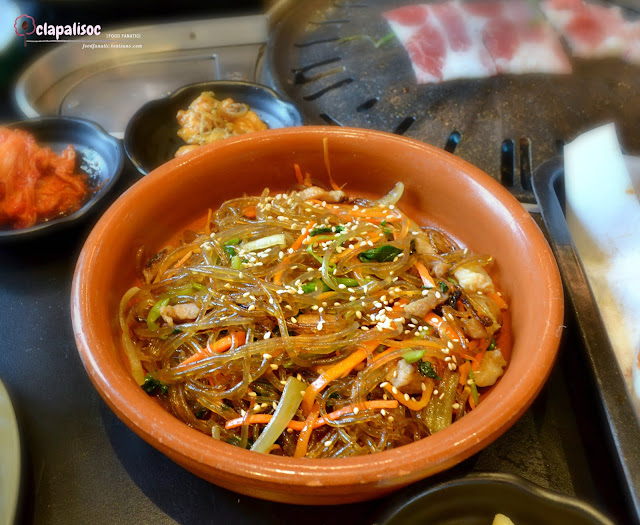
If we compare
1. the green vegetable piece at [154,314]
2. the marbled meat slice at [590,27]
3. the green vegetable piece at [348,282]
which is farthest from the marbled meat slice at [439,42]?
the green vegetable piece at [154,314]

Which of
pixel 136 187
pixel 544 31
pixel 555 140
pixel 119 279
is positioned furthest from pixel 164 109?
pixel 544 31

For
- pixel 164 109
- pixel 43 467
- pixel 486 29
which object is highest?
pixel 486 29

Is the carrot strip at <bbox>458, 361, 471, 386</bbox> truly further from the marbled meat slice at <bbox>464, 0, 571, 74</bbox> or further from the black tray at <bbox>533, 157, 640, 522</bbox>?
the marbled meat slice at <bbox>464, 0, 571, 74</bbox>

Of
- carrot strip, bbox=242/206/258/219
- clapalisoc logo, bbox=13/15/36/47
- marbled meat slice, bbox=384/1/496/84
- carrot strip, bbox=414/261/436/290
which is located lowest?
carrot strip, bbox=414/261/436/290

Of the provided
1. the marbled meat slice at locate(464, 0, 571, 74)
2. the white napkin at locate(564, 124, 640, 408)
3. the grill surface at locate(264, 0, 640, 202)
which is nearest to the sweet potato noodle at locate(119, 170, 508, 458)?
the white napkin at locate(564, 124, 640, 408)

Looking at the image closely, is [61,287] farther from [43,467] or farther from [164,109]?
[164,109]

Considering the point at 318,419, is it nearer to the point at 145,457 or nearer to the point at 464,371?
the point at 464,371

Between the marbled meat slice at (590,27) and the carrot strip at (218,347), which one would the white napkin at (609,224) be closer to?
the carrot strip at (218,347)
